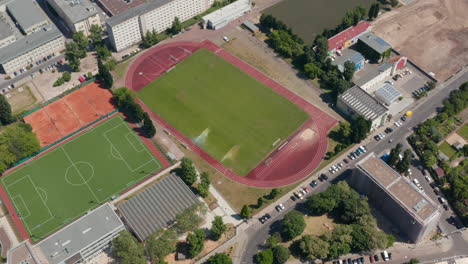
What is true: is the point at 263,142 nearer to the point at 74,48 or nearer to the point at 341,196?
the point at 341,196

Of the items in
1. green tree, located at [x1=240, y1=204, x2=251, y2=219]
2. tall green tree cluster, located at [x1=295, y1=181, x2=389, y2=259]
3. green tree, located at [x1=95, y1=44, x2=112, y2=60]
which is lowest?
tall green tree cluster, located at [x1=295, y1=181, x2=389, y2=259]

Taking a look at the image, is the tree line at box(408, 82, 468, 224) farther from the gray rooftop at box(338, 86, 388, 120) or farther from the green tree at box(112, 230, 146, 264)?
the green tree at box(112, 230, 146, 264)

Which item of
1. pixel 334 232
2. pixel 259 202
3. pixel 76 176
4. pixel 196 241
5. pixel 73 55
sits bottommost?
pixel 334 232

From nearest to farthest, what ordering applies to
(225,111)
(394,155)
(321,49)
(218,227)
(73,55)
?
(218,227)
(394,155)
(225,111)
(321,49)
(73,55)

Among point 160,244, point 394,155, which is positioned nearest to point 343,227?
point 394,155

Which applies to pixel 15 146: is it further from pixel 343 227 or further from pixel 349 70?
pixel 349 70

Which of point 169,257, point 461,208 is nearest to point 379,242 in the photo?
point 461,208

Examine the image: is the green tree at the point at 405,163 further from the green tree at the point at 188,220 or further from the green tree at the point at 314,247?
the green tree at the point at 188,220

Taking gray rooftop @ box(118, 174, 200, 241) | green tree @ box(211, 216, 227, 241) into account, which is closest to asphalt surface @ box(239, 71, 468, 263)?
green tree @ box(211, 216, 227, 241)

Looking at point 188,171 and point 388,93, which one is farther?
point 388,93
